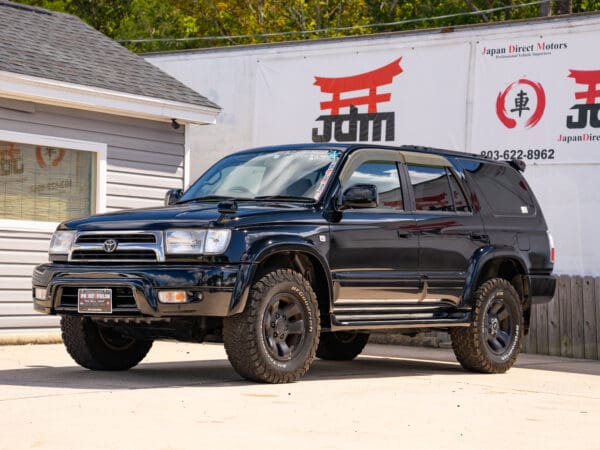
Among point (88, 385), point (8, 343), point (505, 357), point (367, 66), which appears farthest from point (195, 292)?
point (367, 66)

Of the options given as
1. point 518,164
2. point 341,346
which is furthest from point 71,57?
point 518,164

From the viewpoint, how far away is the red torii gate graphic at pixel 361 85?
1775cm

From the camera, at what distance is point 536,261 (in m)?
12.1

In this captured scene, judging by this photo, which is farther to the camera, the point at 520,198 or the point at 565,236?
the point at 565,236

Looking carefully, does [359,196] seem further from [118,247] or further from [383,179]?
[118,247]

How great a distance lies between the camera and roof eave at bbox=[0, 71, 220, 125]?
46.1 ft

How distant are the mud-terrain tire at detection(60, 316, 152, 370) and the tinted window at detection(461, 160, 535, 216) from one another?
3.48 metres


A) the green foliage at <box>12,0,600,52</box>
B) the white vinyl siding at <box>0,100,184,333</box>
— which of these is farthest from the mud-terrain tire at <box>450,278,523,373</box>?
the green foliage at <box>12,0,600,52</box>

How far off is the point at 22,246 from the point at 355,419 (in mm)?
7775

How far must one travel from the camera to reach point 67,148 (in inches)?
596

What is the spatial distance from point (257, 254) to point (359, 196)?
113 centimetres

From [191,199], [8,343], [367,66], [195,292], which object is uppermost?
[367,66]

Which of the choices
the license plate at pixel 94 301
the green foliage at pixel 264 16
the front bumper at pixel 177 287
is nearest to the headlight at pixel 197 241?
the front bumper at pixel 177 287

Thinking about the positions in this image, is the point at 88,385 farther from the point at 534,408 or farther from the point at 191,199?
the point at 534,408
